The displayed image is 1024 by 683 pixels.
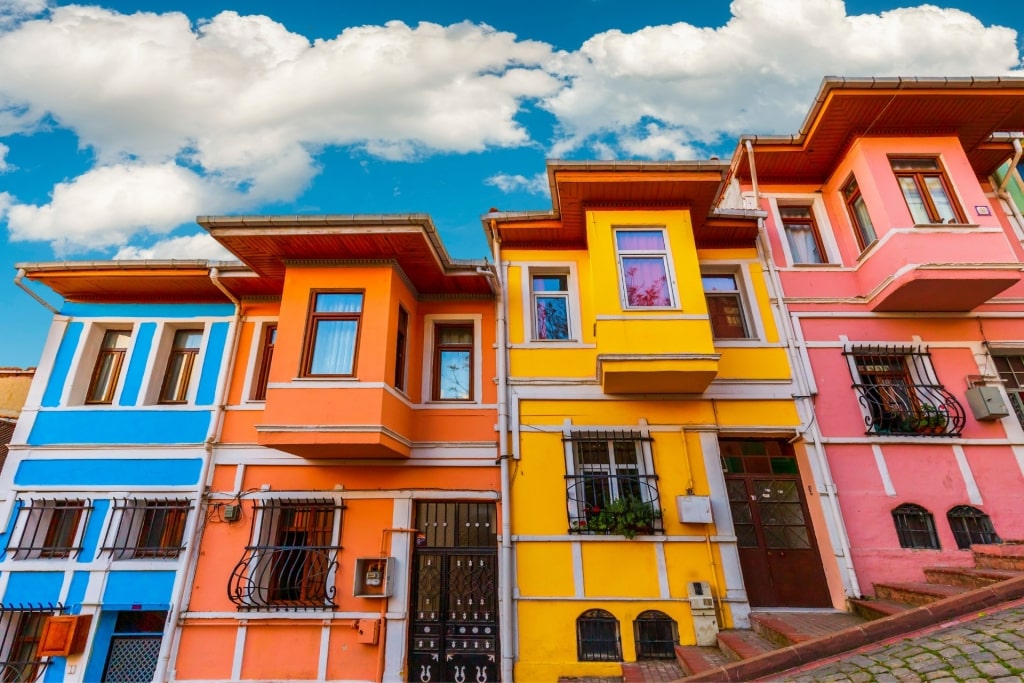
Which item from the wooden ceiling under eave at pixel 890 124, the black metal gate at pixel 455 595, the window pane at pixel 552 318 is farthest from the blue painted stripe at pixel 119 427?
the wooden ceiling under eave at pixel 890 124

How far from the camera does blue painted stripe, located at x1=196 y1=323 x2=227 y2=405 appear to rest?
8844 millimetres

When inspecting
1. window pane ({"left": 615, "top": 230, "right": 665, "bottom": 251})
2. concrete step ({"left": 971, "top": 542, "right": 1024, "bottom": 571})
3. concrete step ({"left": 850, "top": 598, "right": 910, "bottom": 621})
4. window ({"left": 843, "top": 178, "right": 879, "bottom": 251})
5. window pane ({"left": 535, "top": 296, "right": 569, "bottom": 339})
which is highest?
window ({"left": 843, "top": 178, "right": 879, "bottom": 251})

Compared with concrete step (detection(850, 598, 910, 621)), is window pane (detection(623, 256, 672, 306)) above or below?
above

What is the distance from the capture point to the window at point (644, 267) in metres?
8.20

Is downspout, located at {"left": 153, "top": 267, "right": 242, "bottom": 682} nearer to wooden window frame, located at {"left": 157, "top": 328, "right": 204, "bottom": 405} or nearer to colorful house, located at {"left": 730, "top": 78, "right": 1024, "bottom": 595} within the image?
wooden window frame, located at {"left": 157, "top": 328, "right": 204, "bottom": 405}

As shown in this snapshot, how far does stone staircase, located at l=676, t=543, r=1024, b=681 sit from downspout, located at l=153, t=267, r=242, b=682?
7.47m

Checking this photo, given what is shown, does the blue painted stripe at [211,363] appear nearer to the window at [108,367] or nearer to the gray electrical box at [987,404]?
the window at [108,367]

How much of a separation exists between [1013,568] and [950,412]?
8.40 feet

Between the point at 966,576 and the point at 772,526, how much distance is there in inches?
89.6

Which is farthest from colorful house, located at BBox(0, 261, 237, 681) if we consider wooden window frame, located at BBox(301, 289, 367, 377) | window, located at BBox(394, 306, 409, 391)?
window, located at BBox(394, 306, 409, 391)

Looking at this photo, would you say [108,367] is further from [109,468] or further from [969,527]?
[969,527]

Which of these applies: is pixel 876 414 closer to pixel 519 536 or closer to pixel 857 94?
pixel 857 94

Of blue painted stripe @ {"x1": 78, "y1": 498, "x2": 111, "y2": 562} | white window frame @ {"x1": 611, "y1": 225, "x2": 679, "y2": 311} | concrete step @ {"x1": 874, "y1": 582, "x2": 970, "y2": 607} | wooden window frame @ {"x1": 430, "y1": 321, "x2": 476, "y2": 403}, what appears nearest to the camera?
concrete step @ {"x1": 874, "y1": 582, "x2": 970, "y2": 607}

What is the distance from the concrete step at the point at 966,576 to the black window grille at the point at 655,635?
3.61 meters
